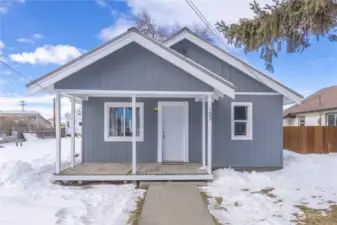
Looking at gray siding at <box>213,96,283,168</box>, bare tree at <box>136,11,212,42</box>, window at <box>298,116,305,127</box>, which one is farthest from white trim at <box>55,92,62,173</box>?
window at <box>298,116,305,127</box>

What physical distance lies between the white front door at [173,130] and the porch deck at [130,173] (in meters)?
1.17

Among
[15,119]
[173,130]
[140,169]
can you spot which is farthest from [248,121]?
[15,119]

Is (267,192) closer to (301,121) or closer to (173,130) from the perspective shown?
(173,130)

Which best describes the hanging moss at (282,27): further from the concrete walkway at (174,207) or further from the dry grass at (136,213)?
the dry grass at (136,213)

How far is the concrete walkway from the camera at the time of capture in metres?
5.21

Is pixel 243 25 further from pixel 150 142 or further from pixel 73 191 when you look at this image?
pixel 150 142

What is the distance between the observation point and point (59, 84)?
847 cm

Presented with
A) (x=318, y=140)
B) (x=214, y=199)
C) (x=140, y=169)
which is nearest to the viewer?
(x=214, y=199)

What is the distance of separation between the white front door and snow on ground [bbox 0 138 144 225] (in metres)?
2.86

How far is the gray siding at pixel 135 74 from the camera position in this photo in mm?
8531

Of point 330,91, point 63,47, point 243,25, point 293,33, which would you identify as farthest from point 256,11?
point 330,91

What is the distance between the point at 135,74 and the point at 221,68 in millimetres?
3647

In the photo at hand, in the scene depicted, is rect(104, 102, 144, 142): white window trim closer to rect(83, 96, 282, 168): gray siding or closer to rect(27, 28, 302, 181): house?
rect(27, 28, 302, 181): house

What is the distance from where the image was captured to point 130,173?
8586 millimetres
